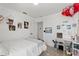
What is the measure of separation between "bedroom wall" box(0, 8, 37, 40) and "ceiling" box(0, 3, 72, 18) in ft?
0.22

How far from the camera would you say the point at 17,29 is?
1268 mm

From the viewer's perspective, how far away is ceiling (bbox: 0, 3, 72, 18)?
113 cm

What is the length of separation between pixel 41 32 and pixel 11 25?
46cm

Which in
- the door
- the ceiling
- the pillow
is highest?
the ceiling

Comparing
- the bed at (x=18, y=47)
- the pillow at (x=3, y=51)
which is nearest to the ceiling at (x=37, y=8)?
the bed at (x=18, y=47)

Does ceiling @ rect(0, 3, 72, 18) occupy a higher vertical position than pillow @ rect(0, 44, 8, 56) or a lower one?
higher

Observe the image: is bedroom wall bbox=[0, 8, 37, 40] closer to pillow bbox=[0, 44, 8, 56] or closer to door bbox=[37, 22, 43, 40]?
door bbox=[37, 22, 43, 40]

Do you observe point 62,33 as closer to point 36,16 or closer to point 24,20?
point 36,16

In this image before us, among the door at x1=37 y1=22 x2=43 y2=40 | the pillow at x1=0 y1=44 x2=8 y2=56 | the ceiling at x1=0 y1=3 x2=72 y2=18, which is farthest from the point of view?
the door at x1=37 y1=22 x2=43 y2=40

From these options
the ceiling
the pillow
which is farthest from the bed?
the ceiling

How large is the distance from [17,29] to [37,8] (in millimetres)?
427

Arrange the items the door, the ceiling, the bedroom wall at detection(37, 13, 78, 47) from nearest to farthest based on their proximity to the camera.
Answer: the ceiling
the bedroom wall at detection(37, 13, 78, 47)
the door

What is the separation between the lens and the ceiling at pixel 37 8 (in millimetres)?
1130

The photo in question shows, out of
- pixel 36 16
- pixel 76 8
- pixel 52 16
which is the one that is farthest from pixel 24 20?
pixel 76 8
